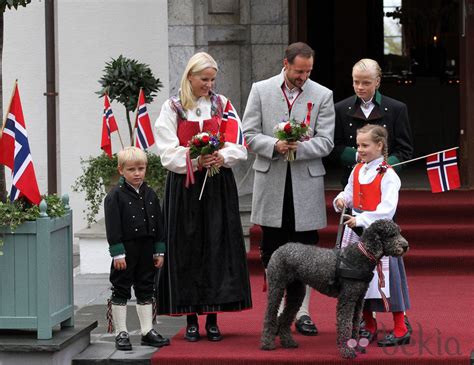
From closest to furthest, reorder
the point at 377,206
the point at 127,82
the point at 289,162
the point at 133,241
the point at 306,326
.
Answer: the point at 377,206
the point at 133,241
the point at 306,326
the point at 289,162
the point at 127,82

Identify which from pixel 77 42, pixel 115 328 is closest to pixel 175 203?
pixel 115 328

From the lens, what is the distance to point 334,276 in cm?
767

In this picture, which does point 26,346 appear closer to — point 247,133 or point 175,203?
point 175,203

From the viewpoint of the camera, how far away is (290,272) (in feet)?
25.6

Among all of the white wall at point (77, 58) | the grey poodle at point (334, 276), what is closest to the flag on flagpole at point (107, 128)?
the white wall at point (77, 58)

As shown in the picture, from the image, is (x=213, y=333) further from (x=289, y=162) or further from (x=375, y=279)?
(x=289, y=162)

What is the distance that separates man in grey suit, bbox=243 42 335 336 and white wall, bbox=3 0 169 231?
14.5 feet

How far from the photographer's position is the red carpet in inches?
304

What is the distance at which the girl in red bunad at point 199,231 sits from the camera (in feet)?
26.8

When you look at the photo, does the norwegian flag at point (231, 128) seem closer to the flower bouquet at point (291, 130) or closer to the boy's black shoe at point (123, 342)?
the flower bouquet at point (291, 130)

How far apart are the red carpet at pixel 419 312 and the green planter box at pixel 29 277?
2.49ft

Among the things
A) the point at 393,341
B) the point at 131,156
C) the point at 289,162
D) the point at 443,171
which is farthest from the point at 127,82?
the point at 393,341

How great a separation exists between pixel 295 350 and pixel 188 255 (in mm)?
954

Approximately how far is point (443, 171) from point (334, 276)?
1.14 m
